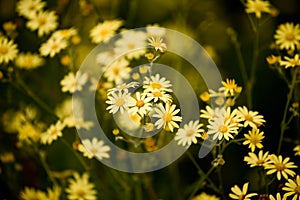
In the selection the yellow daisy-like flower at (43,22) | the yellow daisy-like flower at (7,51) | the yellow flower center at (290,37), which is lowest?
the yellow flower center at (290,37)

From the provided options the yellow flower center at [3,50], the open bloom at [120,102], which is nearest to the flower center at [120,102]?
the open bloom at [120,102]

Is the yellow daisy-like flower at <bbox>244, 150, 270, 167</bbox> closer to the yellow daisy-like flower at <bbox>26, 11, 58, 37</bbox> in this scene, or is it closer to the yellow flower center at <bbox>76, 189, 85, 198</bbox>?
the yellow flower center at <bbox>76, 189, 85, 198</bbox>

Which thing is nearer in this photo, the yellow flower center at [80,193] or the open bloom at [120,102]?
the open bloom at [120,102]

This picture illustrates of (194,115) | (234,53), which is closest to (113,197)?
(194,115)

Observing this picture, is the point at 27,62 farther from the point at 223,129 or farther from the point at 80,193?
the point at 223,129

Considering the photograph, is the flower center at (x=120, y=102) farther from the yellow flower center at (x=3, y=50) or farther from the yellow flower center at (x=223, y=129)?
the yellow flower center at (x=3, y=50)

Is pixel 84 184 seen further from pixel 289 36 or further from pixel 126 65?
pixel 289 36

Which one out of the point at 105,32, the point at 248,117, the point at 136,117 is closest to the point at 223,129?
the point at 248,117

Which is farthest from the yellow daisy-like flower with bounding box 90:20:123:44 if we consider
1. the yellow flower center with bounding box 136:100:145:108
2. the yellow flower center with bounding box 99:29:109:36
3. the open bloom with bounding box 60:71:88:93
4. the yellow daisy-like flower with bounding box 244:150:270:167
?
the yellow daisy-like flower with bounding box 244:150:270:167
